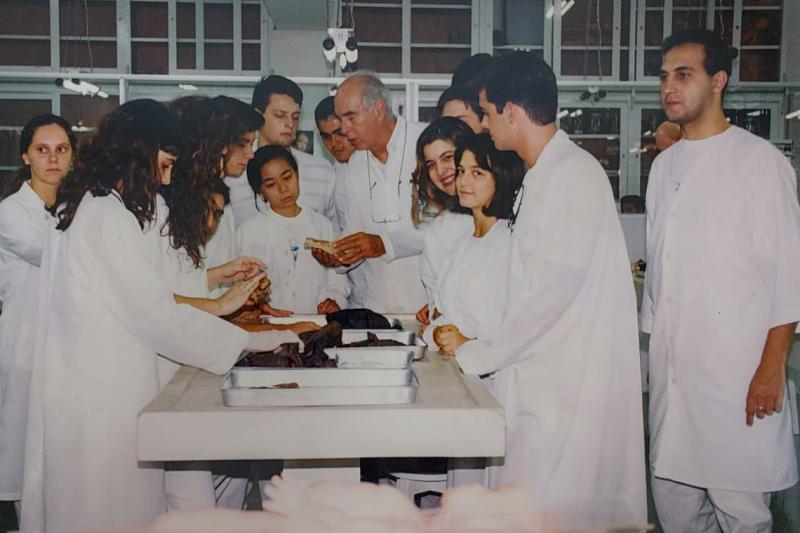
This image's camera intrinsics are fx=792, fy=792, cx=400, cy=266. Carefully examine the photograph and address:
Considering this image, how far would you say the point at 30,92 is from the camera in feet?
14.4

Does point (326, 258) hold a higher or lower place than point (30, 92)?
lower

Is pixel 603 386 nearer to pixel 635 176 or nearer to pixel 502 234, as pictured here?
pixel 502 234

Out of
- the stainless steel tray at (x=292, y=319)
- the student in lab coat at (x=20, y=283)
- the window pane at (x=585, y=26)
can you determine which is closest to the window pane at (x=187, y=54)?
the window pane at (x=585, y=26)

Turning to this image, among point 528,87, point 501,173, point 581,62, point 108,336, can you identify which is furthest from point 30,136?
point 581,62

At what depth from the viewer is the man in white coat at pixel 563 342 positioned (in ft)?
5.77

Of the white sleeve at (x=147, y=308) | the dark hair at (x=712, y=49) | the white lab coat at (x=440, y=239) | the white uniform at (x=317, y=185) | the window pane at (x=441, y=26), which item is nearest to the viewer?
the white sleeve at (x=147, y=308)

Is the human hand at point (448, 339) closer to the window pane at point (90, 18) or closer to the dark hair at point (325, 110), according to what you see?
the dark hair at point (325, 110)

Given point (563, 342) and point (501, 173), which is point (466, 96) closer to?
point (501, 173)

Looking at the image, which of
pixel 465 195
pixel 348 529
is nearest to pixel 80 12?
pixel 465 195

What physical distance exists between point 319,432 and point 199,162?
112 centimetres


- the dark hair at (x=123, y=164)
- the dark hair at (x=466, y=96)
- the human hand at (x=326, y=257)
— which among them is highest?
the dark hair at (x=466, y=96)

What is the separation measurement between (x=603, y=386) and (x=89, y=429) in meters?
1.17

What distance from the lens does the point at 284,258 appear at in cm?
320

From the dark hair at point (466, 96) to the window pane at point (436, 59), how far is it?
498cm
